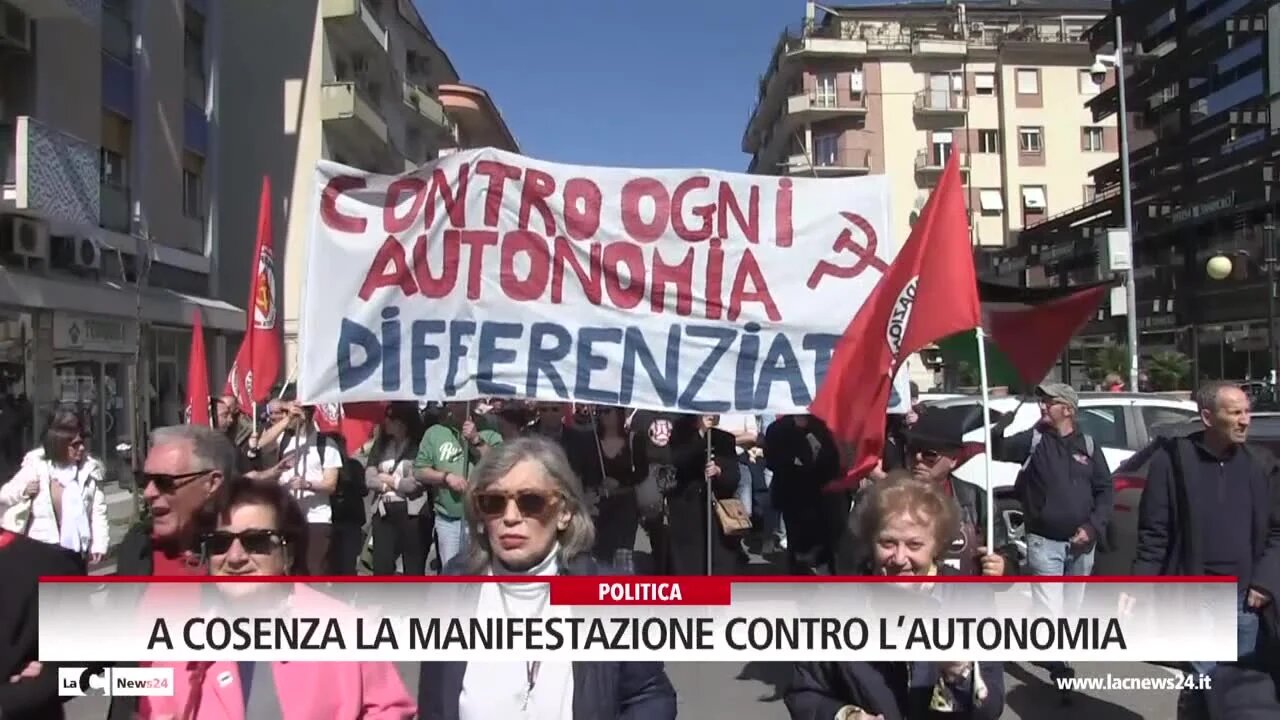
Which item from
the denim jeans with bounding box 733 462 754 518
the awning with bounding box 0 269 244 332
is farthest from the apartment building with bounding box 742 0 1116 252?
the denim jeans with bounding box 733 462 754 518

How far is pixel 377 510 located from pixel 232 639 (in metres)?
6.11

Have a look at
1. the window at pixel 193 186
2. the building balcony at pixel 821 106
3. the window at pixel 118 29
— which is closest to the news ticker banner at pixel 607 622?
the window at pixel 118 29

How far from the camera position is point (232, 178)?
32.1 metres

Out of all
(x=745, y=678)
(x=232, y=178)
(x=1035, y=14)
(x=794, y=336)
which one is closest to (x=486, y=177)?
(x=794, y=336)

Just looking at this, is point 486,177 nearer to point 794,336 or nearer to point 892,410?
point 794,336

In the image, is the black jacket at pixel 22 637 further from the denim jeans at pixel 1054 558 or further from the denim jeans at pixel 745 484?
the denim jeans at pixel 745 484

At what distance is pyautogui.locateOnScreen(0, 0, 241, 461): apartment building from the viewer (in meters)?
16.3

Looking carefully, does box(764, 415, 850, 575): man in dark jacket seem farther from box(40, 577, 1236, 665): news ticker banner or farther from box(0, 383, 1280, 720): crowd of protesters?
box(40, 577, 1236, 665): news ticker banner

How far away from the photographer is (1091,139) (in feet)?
186

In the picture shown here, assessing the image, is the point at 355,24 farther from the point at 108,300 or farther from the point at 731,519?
the point at 731,519

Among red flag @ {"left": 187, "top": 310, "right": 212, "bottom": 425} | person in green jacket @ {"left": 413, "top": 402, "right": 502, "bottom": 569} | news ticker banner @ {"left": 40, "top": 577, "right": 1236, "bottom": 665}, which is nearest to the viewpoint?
news ticker banner @ {"left": 40, "top": 577, "right": 1236, "bottom": 665}

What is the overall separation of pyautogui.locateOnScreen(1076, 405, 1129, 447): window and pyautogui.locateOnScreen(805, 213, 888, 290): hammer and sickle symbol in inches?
255

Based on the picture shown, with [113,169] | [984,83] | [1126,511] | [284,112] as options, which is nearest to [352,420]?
[1126,511]

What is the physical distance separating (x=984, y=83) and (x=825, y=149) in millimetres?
8445
